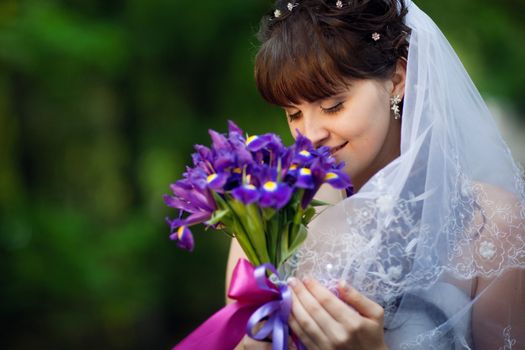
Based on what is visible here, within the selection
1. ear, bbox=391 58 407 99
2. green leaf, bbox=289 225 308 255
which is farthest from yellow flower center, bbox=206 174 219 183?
ear, bbox=391 58 407 99

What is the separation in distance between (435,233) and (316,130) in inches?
22.8

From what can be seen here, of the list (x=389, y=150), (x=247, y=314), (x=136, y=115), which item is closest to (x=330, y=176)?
(x=247, y=314)

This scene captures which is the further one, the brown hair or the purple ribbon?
the brown hair

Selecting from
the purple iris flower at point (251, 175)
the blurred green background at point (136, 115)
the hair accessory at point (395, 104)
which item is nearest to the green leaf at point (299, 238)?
the purple iris flower at point (251, 175)

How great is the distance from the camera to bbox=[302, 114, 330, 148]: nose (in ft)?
8.82

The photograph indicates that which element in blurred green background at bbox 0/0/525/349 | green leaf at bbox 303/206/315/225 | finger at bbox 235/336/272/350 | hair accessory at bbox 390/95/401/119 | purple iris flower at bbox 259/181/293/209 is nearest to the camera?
purple iris flower at bbox 259/181/293/209

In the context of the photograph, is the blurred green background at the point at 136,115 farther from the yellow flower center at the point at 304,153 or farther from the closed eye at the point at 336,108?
the yellow flower center at the point at 304,153

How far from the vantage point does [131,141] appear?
9.16m

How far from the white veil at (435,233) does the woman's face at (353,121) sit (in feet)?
0.37

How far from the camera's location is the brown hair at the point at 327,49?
8.80 feet

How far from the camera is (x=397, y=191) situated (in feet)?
8.32

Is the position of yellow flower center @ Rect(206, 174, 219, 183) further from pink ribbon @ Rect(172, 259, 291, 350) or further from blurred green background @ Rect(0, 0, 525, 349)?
blurred green background @ Rect(0, 0, 525, 349)

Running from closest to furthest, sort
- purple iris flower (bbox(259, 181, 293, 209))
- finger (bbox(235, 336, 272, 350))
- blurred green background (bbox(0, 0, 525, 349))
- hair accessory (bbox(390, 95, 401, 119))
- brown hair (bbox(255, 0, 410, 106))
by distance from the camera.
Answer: purple iris flower (bbox(259, 181, 293, 209)) < finger (bbox(235, 336, 272, 350)) < brown hair (bbox(255, 0, 410, 106)) < hair accessory (bbox(390, 95, 401, 119)) < blurred green background (bbox(0, 0, 525, 349))

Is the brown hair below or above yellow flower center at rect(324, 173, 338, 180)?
above
